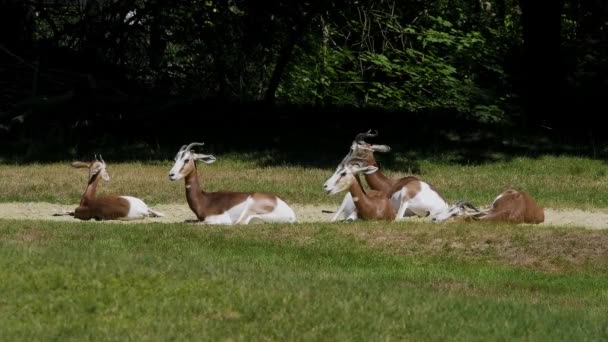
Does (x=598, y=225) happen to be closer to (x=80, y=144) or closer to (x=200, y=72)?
(x=80, y=144)

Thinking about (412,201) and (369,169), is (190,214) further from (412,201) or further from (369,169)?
(412,201)

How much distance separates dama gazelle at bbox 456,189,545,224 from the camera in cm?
1608

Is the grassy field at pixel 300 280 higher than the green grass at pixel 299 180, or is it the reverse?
the grassy field at pixel 300 280

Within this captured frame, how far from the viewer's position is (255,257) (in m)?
13.5

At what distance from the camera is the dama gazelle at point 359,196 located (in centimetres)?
1616

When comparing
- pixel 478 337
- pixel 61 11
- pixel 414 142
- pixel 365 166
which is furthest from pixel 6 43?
pixel 478 337

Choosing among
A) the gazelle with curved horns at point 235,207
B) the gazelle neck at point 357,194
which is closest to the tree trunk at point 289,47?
the gazelle with curved horns at point 235,207

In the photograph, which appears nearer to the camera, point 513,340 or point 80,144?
point 513,340

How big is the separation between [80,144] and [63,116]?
3.24 ft

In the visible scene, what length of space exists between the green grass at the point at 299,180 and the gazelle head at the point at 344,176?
2340mm

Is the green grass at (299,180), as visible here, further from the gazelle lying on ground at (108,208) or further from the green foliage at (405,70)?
the green foliage at (405,70)

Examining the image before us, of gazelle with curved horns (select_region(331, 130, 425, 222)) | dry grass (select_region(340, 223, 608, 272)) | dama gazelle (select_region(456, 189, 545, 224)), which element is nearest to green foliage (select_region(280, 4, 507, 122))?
gazelle with curved horns (select_region(331, 130, 425, 222))

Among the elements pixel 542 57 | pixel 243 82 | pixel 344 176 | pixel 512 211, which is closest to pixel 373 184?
pixel 344 176

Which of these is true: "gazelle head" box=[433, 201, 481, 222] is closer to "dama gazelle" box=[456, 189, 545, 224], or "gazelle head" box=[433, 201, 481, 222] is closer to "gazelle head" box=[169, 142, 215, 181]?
"dama gazelle" box=[456, 189, 545, 224]
